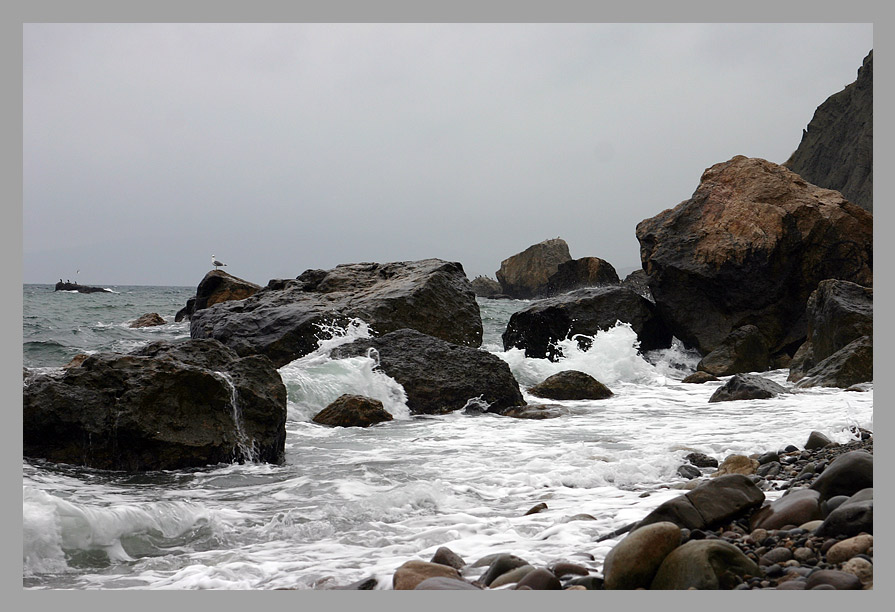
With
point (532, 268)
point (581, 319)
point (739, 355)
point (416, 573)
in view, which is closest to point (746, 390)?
point (739, 355)

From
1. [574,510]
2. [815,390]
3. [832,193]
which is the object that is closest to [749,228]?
[832,193]

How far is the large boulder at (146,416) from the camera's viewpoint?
5574mm

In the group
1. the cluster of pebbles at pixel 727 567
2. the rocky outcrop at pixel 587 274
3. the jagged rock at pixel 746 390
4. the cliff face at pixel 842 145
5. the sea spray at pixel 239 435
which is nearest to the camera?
the cluster of pebbles at pixel 727 567

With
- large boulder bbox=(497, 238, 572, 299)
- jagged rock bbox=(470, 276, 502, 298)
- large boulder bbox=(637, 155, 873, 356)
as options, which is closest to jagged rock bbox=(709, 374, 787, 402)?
large boulder bbox=(637, 155, 873, 356)

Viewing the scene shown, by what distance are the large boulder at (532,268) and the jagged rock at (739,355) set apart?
36.1 meters

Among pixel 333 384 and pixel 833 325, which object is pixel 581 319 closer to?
pixel 833 325

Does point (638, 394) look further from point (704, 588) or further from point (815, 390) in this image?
point (704, 588)

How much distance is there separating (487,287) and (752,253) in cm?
4441

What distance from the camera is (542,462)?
19.0 feet

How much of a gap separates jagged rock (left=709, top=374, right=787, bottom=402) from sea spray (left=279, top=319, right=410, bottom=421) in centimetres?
410

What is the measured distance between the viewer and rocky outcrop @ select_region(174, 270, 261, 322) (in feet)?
60.7

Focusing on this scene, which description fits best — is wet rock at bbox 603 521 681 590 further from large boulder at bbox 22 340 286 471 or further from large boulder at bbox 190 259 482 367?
large boulder at bbox 190 259 482 367

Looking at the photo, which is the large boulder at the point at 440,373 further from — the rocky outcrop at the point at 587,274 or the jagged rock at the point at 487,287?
the jagged rock at the point at 487,287

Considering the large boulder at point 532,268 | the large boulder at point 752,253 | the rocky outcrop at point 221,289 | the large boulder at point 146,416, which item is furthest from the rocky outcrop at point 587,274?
the large boulder at point 146,416
